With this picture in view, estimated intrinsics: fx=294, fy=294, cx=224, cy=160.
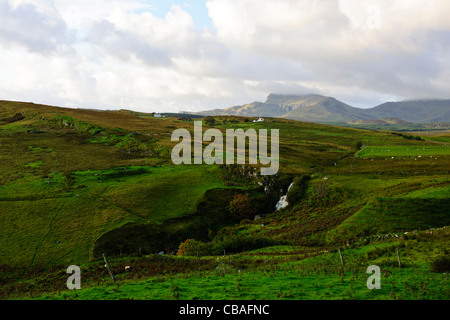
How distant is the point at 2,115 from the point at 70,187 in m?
124

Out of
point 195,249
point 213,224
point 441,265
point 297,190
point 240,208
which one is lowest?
point 213,224

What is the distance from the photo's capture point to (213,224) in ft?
198

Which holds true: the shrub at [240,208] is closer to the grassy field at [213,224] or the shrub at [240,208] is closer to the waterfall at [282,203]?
the grassy field at [213,224]

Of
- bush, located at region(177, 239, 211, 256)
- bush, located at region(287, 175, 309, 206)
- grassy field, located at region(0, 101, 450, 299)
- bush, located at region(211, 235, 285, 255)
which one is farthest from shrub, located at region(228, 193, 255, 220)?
bush, located at region(177, 239, 211, 256)

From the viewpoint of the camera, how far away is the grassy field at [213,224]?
2216 centimetres

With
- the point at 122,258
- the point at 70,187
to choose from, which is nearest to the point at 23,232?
the point at 70,187

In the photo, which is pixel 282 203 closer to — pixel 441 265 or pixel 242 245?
pixel 242 245

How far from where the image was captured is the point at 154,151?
10419cm

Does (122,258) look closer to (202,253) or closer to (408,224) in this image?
(202,253)

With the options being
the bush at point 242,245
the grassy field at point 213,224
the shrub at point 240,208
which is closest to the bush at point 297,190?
the grassy field at point 213,224

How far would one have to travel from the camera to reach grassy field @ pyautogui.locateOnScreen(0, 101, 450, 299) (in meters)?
22.2

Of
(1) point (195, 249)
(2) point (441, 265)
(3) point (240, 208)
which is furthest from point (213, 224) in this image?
(2) point (441, 265)
